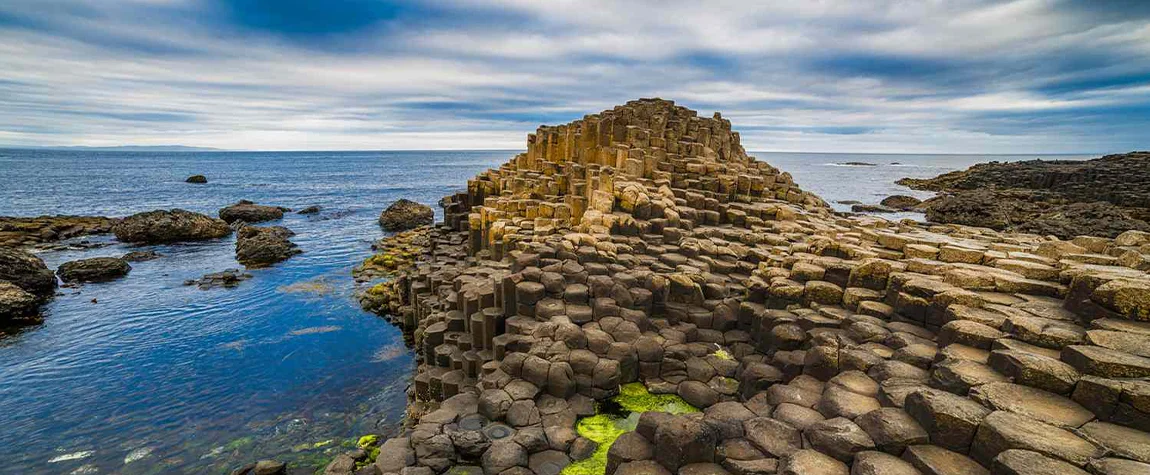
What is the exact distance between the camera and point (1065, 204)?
40.7 metres

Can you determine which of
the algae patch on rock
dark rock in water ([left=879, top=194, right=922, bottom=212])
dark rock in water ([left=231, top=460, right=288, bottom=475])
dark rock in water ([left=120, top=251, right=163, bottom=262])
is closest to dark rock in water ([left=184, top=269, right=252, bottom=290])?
dark rock in water ([left=120, top=251, right=163, bottom=262])

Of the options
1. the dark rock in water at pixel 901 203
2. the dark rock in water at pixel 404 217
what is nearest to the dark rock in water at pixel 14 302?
the dark rock in water at pixel 404 217

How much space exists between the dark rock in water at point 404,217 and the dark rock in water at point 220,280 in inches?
683

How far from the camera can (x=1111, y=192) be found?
4253 cm

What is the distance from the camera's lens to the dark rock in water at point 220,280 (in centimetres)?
2425

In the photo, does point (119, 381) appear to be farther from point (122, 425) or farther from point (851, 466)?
point (851, 466)

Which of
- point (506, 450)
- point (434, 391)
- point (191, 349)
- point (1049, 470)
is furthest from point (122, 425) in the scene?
point (1049, 470)

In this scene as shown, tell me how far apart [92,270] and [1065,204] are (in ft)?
228

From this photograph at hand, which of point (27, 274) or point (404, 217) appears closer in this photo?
point (27, 274)

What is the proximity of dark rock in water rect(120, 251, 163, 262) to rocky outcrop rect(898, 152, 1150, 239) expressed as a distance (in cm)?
5484

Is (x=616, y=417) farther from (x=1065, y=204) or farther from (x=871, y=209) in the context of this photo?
(x=1065, y=204)

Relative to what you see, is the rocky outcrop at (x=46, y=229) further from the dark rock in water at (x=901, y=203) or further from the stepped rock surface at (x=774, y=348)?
the dark rock in water at (x=901, y=203)

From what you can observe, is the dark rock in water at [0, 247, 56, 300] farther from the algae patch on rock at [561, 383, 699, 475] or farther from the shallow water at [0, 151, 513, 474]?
the algae patch on rock at [561, 383, 699, 475]

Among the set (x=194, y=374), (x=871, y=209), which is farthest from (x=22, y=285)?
(x=871, y=209)
